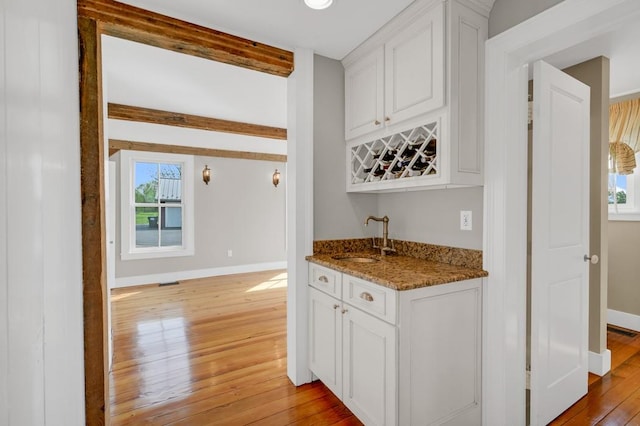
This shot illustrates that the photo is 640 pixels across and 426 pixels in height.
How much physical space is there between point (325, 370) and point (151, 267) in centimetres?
400

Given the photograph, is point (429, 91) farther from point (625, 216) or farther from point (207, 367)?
point (625, 216)

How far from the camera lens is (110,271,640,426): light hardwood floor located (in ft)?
6.16

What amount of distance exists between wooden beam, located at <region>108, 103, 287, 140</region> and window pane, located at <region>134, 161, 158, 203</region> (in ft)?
4.45

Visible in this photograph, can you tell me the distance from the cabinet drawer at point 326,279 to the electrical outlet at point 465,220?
784mm

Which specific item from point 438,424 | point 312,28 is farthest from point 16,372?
point 312,28

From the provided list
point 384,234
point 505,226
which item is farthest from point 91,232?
point 505,226

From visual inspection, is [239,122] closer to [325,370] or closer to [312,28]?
[312,28]

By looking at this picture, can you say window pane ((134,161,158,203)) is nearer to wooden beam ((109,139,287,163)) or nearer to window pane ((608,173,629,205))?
wooden beam ((109,139,287,163))

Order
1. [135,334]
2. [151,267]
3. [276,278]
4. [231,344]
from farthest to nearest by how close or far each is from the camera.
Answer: [276,278] < [151,267] < [135,334] < [231,344]

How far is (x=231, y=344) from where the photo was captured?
2824 mm

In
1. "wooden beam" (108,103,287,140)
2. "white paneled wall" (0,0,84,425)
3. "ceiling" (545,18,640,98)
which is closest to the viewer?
"white paneled wall" (0,0,84,425)

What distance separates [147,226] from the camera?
508 cm

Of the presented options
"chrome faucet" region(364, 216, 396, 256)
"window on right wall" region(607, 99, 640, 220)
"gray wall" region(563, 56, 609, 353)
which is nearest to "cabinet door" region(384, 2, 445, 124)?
"chrome faucet" region(364, 216, 396, 256)

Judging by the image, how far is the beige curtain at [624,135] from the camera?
300cm
